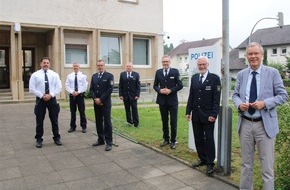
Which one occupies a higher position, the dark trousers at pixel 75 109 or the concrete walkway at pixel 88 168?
the dark trousers at pixel 75 109

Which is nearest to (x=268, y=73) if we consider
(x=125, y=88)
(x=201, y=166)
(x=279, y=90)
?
(x=279, y=90)

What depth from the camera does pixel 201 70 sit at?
561 cm

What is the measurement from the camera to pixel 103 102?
7293 mm

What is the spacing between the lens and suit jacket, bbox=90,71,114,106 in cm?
729

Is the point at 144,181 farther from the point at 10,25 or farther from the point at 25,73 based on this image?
the point at 25,73

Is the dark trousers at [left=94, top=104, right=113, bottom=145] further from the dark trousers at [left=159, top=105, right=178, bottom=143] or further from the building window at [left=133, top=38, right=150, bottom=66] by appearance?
the building window at [left=133, top=38, right=150, bottom=66]

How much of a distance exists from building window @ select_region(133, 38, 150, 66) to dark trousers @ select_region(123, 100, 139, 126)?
39.5ft

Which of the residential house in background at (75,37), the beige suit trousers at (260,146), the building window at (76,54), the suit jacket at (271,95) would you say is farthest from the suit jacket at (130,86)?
the building window at (76,54)

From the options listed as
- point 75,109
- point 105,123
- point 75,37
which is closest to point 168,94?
point 105,123

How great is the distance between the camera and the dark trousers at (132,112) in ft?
32.7

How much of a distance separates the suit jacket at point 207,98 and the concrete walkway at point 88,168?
1.01 meters

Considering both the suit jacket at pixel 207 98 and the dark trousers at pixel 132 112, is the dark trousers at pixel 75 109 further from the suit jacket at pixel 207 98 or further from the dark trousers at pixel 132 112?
the suit jacket at pixel 207 98

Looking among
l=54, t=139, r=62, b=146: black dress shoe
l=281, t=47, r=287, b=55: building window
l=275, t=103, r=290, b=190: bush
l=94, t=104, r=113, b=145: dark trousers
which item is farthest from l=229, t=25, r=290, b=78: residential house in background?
l=275, t=103, r=290, b=190: bush

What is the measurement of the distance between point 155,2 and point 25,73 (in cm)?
967
